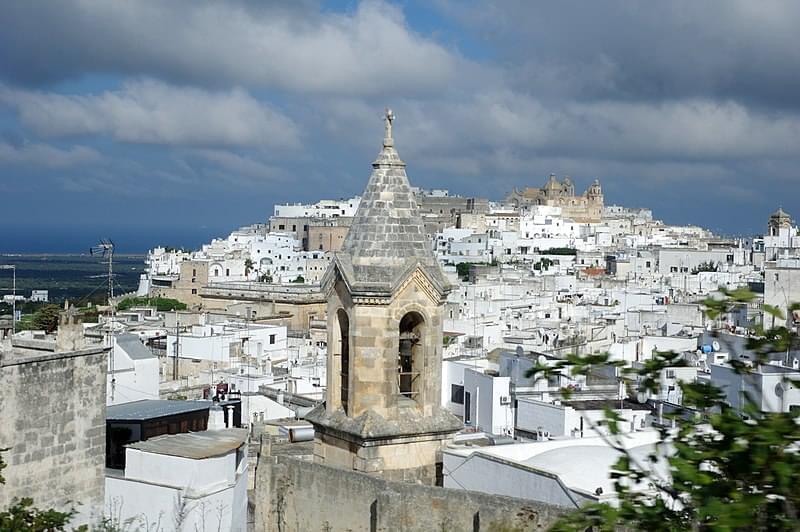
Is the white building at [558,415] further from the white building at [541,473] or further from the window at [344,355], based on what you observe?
the window at [344,355]

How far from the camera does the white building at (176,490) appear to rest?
41.6 ft

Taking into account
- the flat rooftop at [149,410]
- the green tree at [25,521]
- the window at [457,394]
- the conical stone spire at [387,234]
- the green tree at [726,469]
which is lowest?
the window at [457,394]

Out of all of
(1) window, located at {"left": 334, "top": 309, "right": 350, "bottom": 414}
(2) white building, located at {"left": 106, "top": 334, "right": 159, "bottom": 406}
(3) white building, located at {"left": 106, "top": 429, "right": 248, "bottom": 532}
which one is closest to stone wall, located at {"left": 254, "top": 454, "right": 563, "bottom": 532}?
(1) window, located at {"left": 334, "top": 309, "right": 350, "bottom": 414}

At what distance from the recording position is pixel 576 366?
479 centimetres

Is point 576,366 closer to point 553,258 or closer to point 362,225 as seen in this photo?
point 362,225

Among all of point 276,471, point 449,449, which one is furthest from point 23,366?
point 449,449

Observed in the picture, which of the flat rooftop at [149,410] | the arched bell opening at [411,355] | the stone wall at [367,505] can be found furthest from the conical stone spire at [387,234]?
the flat rooftop at [149,410]

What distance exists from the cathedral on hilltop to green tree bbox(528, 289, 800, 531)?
122m

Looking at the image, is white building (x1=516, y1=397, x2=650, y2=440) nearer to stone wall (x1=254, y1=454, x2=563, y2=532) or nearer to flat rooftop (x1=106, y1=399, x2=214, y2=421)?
flat rooftop (x1=106, y1=399, x2=214, y2=421)

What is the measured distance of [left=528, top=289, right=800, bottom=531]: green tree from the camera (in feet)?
13.5

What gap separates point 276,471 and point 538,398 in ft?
41.2

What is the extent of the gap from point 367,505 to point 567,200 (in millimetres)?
124444

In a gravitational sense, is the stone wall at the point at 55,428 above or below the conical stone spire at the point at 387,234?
below

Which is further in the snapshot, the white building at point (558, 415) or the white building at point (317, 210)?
the white building at point (317, 210)
